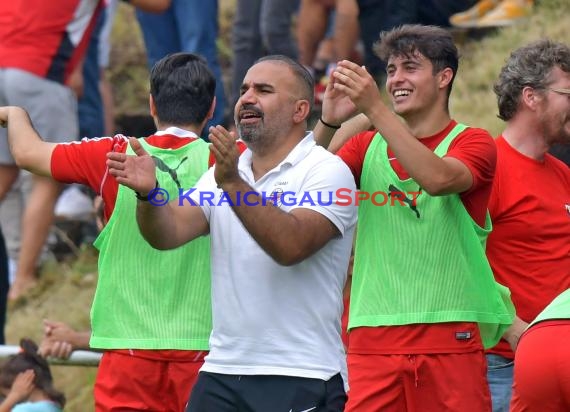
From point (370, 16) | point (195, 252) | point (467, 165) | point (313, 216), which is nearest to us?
point (313, 216)

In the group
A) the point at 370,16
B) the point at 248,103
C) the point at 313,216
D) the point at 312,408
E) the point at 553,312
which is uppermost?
the point at 370,16

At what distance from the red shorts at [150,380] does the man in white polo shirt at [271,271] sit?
0.56 metres

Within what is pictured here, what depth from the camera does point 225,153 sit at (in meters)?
4.88

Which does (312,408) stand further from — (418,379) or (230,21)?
(230,21)

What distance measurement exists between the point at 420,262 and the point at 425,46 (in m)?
0.91

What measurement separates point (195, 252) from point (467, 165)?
1.20 metres

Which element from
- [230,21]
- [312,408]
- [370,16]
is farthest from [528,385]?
[230,21]

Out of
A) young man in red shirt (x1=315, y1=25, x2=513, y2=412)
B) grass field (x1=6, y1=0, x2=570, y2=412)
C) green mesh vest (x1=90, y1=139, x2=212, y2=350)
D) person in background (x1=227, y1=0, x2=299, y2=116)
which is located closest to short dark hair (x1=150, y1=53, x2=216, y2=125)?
green mesh vest (x1=90, y1=139, x2=212, y2=350)

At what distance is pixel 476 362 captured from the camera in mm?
5586

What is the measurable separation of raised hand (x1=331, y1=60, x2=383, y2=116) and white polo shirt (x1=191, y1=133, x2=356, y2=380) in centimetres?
24

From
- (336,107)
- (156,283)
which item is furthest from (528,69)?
(156,283)

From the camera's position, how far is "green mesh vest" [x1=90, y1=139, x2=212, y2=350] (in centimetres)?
582

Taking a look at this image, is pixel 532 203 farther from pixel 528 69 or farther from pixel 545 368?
pixel 545 368

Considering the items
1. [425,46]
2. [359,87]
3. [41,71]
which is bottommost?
[359,87]
